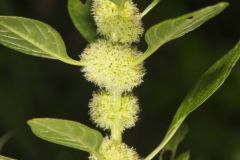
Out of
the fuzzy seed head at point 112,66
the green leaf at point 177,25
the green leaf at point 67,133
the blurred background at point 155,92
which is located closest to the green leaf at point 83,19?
the fuzzy seed head at point 112,66

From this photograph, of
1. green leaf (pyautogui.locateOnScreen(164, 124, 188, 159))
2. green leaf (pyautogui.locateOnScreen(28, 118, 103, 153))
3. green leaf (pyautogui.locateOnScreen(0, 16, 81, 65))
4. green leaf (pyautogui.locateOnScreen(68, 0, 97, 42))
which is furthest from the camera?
green leaf (pyautogui.locateOnScreen(164, 124, 188, 159))

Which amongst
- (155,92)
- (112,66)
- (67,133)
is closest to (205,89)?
(112,66)

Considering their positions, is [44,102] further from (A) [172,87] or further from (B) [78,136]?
(B) [78,136]

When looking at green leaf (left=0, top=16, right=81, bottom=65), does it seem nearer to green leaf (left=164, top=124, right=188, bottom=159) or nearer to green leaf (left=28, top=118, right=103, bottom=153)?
green leaf (left=28, top=118, right=103, bottom=153)

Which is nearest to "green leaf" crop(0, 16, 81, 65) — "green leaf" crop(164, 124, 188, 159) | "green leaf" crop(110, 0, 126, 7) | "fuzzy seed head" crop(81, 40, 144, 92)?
"fuzzy seed head" crop(81, 40, 144, 92)

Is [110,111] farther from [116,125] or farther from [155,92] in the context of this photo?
[155,92]

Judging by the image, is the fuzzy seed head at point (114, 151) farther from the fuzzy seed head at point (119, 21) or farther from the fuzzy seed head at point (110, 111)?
the fuzzy seed head at point (119, 21)
